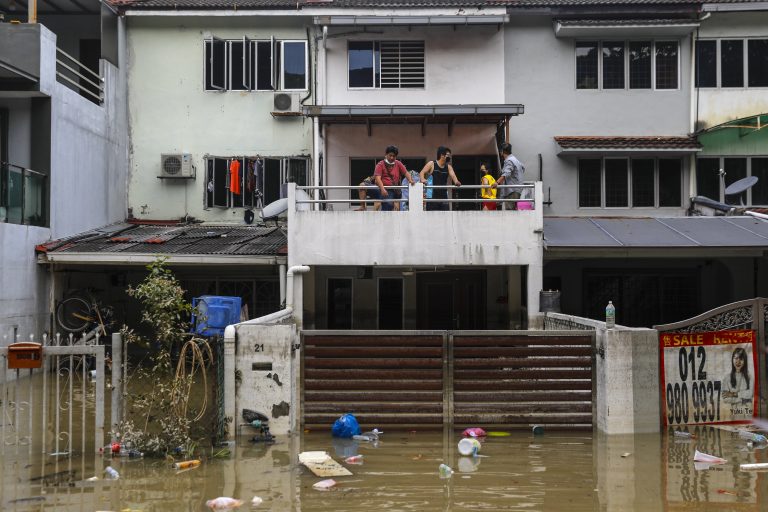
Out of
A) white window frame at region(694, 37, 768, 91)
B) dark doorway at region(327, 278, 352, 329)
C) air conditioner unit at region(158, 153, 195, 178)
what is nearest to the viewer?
white window frame at region(694, 37, 768, 91)

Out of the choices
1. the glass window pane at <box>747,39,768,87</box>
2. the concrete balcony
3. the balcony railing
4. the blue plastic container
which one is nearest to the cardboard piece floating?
the concrete balcony

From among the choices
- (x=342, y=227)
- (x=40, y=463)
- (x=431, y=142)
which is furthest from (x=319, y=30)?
(x=40, y=463)

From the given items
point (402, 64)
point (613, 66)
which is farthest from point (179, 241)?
point (613, 66)

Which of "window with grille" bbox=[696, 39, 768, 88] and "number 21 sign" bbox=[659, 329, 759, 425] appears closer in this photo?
"number 21 sign" bbox=[659, 329, 759, 425]

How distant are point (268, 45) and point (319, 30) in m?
1.39

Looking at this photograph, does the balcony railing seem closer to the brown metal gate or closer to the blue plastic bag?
the brown metal gate

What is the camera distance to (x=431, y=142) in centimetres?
1917

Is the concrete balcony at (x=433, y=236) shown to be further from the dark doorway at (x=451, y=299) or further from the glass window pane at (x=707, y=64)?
the glass window pane at (x=707, y=64)

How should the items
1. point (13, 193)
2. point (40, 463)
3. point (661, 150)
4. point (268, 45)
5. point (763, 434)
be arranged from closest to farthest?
point (40, 463)
point (763, 434)
point (13, 193)
point (661, 150)
point (268, 45)

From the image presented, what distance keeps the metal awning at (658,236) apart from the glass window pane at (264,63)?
313 inches

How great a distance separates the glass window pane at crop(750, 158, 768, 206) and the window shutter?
28.2ft

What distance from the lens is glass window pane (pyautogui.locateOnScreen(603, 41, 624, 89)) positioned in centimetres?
1939

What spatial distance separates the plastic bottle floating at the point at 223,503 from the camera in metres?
7.44

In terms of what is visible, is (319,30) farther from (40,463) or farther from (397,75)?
(40,463)
